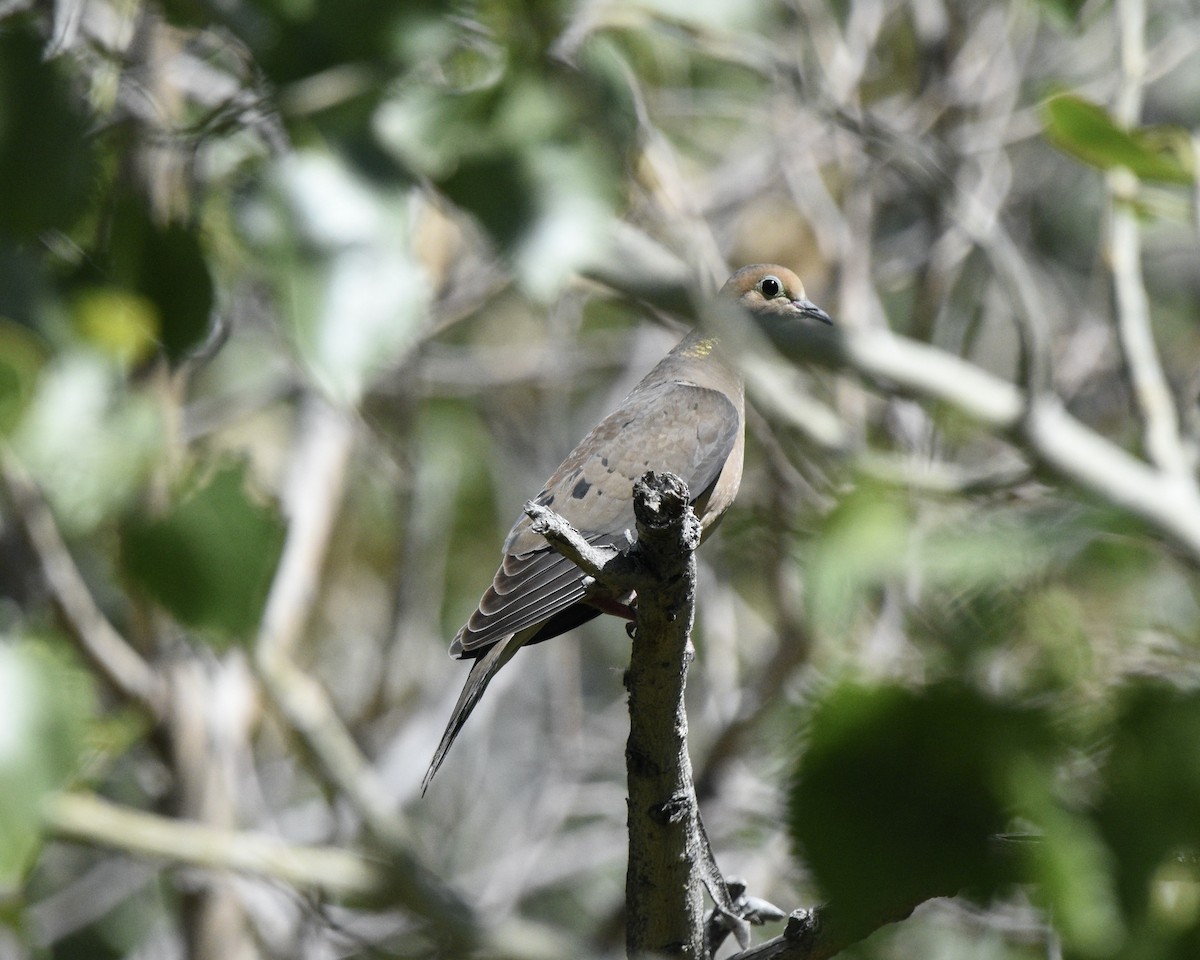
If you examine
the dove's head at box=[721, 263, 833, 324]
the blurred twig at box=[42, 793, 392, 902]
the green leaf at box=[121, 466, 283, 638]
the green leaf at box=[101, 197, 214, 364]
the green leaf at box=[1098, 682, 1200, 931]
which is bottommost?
the blurred twig at box=[42, 793, 392, 902]

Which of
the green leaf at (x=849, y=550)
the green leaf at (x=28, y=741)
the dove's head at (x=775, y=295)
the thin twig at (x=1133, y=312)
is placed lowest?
the thin twig at (x=1133, y=312)

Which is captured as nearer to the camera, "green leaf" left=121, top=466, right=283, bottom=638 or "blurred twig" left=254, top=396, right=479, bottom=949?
"green leaf" left=121, top=466, right=283, bottom=638

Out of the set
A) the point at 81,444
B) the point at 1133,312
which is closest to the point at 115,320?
the point at 81,444

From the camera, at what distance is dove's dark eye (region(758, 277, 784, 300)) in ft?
12.1

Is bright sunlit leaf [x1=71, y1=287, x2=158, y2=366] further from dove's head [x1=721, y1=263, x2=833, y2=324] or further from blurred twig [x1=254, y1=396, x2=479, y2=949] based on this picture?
dove's head [x1=721, y1=263, x2=833, y2=324]

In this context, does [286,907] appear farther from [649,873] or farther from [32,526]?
[649,873]

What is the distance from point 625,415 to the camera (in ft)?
10.1

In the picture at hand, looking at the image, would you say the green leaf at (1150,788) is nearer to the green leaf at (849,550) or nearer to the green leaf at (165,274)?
the green leaf at (165,274)

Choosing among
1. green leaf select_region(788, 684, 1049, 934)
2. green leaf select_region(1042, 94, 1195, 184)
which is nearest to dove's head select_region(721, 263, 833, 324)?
green leaf select_region(1042, 94, 1195, 184)

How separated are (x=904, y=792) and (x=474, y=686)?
1.77m

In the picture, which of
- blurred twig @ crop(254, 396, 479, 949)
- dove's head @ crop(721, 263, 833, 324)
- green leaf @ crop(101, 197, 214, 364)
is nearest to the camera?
green leaf @ crop(101, 197, 214, 364)

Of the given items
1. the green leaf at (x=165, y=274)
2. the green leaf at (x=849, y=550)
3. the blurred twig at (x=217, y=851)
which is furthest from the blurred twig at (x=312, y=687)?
the green leaf at (x=165, y=274)

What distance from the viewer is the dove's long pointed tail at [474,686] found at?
228cm

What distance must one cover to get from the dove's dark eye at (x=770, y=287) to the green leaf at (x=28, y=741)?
2.20 meters
